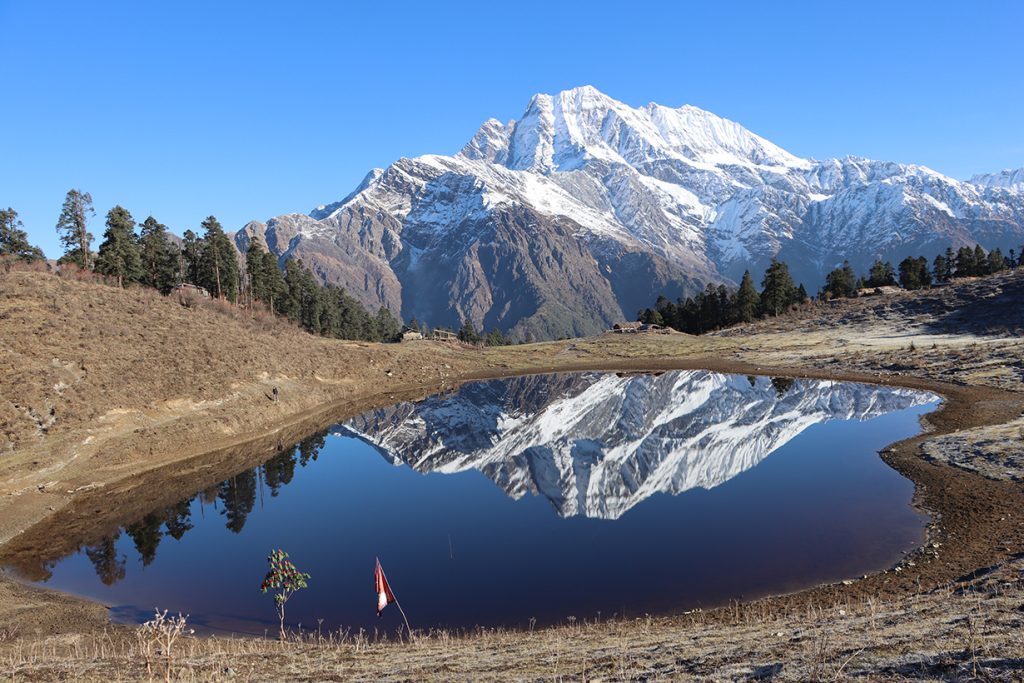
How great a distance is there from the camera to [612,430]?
5338cm

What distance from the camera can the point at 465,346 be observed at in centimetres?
11362

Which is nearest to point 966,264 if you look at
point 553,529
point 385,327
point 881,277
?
point 881,277

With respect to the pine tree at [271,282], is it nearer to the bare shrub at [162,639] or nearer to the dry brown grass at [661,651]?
the dry brown grass at [661,651]

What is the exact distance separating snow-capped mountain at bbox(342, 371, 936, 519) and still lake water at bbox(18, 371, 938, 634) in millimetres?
314

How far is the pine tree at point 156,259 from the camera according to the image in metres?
89.1

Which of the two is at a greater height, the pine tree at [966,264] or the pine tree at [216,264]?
the pine tree at [216,264]

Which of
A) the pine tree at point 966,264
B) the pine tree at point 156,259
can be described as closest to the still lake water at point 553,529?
the pine tree at point 156,259

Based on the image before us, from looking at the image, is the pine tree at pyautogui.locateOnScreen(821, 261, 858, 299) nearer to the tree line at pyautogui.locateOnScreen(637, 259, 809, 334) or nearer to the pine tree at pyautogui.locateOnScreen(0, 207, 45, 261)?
the tree line at pyautogui.locateOnScreen(637, 259, 809, 334)

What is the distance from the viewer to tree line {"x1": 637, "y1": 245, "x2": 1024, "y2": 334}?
123 m

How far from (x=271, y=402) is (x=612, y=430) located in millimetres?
35756

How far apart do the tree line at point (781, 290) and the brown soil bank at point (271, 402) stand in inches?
951

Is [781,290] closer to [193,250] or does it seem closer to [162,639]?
[193,250]

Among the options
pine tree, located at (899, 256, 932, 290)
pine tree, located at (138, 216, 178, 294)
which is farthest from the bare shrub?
pine tree, located at (899, 256, 932, 290)

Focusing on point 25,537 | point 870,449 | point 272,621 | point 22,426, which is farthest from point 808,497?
point 22,426
